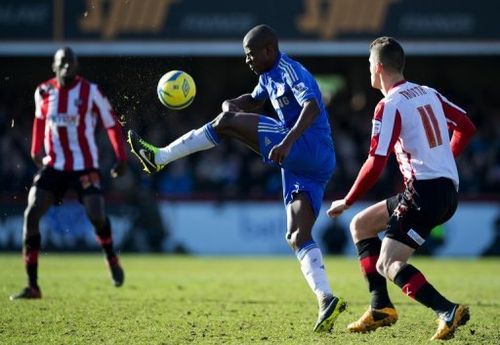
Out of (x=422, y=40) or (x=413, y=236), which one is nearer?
(x=413, y=236)

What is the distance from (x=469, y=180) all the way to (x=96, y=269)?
8488 millimetres

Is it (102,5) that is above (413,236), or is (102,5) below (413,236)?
above

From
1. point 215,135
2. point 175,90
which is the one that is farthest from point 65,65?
point 215,135

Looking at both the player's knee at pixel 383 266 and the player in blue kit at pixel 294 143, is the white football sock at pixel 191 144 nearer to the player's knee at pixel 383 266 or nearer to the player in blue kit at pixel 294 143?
the player in blue kit at pixel 294 143

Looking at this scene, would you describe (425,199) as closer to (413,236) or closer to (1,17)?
(413,236)

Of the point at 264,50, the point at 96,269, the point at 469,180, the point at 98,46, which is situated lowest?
the point at 96,269

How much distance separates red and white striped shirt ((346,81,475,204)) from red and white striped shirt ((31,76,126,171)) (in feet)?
13.3

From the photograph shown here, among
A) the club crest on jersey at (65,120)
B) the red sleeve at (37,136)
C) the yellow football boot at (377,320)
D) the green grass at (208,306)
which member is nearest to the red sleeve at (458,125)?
the yellow football boot at (377,320)

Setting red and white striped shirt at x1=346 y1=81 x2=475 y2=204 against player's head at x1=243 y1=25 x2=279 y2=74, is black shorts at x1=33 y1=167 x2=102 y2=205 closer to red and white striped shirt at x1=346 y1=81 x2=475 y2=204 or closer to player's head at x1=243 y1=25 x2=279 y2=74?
player's head at x1=243 y1=25 x2=279 y2=74

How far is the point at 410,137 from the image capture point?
6520mm

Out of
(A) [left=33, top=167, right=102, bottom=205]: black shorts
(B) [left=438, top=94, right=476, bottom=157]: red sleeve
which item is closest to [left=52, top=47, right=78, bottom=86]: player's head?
(A) [left=33, top=167, right=102, bottom=205]: black shorts

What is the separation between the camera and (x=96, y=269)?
14078 mm

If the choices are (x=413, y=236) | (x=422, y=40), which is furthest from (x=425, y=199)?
(x=422, y=40)

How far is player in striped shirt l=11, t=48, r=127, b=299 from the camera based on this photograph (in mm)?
9641
